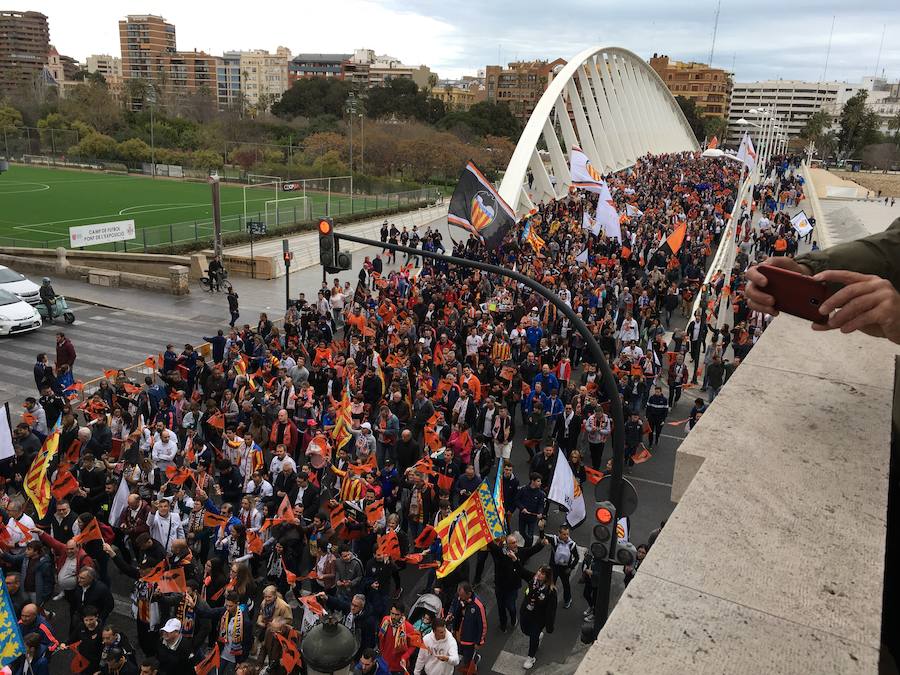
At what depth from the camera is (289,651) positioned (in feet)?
23.6

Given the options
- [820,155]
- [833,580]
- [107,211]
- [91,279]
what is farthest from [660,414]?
[820,155]

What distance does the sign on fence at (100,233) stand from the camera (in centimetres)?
2989

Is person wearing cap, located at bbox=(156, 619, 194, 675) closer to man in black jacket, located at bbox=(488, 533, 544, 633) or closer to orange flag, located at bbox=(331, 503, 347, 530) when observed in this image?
orange flag, located at bbox=(331, 503, 347, 530)

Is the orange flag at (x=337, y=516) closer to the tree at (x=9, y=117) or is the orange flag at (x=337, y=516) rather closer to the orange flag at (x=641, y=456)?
the orange flag at (x=641, y=456)

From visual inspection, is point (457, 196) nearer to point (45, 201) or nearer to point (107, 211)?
point (107, 211)

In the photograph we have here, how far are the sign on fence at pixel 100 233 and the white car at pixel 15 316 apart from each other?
27.4ft

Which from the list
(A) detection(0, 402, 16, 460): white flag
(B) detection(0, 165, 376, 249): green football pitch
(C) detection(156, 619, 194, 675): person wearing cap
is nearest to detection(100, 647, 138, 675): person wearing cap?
(C) detection(156, 619, 194, 675): person wearing cap

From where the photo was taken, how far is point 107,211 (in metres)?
50.4

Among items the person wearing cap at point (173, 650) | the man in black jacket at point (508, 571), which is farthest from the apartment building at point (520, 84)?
the person wearing cap at point (173, 650)

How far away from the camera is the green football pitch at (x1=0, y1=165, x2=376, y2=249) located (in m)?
38.4

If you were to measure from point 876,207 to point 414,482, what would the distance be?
64.7 m

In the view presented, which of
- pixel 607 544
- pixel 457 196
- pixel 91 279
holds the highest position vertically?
pixel 457 196

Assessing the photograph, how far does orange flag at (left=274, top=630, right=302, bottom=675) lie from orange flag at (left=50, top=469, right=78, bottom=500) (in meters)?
4.60

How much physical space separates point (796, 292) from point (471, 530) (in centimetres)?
658
